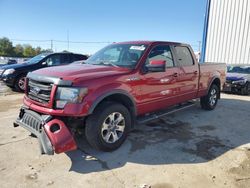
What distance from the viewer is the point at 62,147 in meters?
3.06

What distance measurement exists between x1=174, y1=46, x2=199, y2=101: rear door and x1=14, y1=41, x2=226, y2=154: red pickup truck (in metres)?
0.03

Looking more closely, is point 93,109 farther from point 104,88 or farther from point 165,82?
point 165,82

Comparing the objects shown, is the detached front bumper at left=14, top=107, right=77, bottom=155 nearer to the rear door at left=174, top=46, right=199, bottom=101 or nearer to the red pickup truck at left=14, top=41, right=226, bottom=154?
the red pickup truck at left=14, top=41, right=226, bottom=154

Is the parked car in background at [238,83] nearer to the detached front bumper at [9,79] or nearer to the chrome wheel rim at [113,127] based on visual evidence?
the chrome wheel rim at [113,127]

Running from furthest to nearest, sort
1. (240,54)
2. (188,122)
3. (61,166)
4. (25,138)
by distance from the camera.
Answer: (240,54) < (188,122) < (25,138) < (61,166)

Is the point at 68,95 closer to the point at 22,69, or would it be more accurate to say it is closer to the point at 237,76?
the point at 22,69

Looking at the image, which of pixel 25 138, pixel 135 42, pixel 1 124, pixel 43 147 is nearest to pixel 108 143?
pixel 43 147

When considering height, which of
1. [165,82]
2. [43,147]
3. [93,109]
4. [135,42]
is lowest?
[43,147]

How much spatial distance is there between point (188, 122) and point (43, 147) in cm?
364

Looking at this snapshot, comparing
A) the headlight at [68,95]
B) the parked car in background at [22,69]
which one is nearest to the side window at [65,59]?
the parked car in background at [22,69]

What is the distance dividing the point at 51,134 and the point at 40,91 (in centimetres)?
83

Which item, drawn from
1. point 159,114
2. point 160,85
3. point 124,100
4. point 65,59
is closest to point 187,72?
point 160,85

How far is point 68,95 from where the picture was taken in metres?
3.25

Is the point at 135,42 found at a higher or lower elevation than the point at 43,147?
higher
